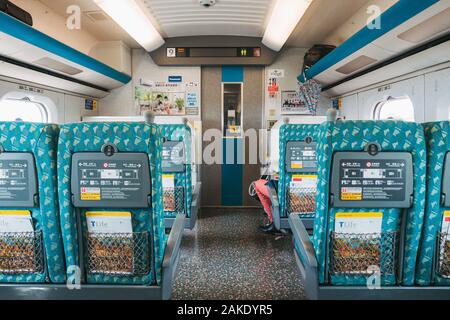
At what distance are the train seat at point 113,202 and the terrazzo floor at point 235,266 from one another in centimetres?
93

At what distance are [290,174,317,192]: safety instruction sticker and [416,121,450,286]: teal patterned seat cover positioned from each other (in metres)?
1.67

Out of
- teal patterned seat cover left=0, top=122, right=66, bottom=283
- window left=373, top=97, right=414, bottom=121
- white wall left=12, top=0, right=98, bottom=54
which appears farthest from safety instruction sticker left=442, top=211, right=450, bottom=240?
white wall left=12, top=0, right=98, bottom=54

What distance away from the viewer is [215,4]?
3910 millimetres

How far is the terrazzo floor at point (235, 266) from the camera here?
8.13 ft

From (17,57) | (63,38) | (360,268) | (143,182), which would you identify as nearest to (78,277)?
(143,182)

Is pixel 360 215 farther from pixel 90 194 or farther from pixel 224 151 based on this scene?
pixel 224 151

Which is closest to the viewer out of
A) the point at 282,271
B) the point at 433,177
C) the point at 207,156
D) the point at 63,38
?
the point at 433,177

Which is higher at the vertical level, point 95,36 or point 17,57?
point 95,36

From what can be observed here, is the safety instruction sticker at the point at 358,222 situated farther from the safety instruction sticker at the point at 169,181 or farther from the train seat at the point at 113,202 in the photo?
the safety instruction sticker at the point at 169,181

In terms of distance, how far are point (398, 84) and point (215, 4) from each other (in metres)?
2.59

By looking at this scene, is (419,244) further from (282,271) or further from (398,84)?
(398,84)

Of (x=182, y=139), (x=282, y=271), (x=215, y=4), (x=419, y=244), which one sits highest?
(x=215, y=4)

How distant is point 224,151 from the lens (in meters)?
5.87

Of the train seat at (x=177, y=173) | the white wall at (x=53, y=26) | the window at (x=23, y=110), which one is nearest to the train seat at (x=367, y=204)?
the train seat at (x=177, y=173)
